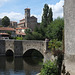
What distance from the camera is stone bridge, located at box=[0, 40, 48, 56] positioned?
32941 millimetres

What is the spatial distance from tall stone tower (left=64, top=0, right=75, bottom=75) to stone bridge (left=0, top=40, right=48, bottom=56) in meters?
20.2

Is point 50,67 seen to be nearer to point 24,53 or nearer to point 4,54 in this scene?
point 24,53

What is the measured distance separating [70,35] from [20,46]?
26.6 metres

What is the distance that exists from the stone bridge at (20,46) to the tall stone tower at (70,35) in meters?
20.2

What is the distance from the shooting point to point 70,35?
11344 millimetres

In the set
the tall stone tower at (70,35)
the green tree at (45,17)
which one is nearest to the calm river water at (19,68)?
the tall stone tower at (70,35)

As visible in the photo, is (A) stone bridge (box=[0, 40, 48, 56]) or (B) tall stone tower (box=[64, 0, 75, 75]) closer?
(B) tall stone tower (box=[64, 0, 75, 75])

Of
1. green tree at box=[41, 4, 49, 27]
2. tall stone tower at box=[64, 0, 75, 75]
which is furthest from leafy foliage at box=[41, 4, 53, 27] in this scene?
tall stone tower at box=[64, 0, 75, 75]

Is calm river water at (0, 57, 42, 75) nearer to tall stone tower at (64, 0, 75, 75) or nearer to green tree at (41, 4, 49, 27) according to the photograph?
tall stone tower at (64, 0, 75, 75)

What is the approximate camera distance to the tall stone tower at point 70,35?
11125mm

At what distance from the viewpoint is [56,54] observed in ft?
45.0

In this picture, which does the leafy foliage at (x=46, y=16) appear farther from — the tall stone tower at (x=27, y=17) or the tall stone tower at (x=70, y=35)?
the tall stone tower at (x=70, y=35)

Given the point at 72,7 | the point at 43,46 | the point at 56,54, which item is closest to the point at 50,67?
the point at 56,54

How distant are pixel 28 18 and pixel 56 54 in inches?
3099
